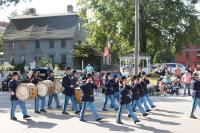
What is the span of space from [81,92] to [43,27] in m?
52.9

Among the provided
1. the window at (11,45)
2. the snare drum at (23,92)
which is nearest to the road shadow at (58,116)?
the snare drum at (23,92)

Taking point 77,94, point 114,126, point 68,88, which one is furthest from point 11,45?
point 114,126

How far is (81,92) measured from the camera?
59.1 ft

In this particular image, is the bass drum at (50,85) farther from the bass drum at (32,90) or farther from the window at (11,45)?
the window at (11,45)

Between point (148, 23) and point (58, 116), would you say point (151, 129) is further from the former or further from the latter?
point (148, 23)

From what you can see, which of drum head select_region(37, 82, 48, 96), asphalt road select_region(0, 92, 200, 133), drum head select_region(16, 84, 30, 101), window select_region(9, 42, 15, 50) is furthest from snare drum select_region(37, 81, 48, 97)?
window select_region(9, 42, 15, 50)

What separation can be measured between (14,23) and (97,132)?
5991 cm

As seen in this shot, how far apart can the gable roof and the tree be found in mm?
13109

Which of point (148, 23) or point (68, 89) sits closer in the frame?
point (68, 89)

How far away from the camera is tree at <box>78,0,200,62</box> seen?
4944 cm

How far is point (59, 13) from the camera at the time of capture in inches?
2773

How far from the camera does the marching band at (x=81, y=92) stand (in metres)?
16.7

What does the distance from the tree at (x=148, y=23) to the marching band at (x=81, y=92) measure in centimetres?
2895

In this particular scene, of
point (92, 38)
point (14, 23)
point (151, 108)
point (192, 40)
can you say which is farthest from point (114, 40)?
point (151, 108)
